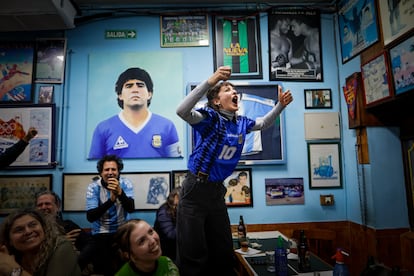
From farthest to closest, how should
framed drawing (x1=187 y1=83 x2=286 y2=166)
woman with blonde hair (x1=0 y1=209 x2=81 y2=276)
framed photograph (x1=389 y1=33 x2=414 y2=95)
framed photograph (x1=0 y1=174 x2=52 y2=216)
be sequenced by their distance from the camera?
framed drawing (x1=187 y1=83 x2=286 y2=166)
framed photograph (x1=0 y1=174 x2=52 y2=216)
framed photograph (x1=389 y1=33 x2=414 y2=95)
woman with blonde hair (x1=0 y1=209 x2=81 y2=276)

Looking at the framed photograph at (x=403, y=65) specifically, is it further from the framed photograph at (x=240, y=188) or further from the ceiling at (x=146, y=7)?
the framed photograph at (x=240, y=188)

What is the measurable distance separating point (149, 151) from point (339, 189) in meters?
2.15

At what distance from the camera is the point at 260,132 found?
3189 millimetres

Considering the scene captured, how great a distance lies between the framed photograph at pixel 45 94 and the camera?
10.5ft

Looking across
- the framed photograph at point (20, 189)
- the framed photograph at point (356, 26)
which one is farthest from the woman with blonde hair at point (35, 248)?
the framed photograph at point (356, 26)

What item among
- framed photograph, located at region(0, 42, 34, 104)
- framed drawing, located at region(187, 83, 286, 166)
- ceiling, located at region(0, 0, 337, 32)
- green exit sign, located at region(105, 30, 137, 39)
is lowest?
framed drawing, located at region(187, 83, 286, 166)

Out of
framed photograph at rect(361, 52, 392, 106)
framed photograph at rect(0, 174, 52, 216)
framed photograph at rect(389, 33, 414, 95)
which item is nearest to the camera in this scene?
framed photograph at rect(389, 33, 414, 95)

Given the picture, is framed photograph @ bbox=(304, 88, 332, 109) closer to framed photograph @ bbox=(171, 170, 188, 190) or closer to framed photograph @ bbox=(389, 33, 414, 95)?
framed photograph @ bbox=(389, 33, 414, 95)

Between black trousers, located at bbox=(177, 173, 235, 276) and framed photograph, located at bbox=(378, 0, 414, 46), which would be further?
framed photograph, located at bbox=(378, 0, 414, 46)

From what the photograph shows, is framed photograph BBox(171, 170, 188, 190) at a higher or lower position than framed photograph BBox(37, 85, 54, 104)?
lower

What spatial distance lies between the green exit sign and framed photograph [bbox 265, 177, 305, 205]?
88.6 inches

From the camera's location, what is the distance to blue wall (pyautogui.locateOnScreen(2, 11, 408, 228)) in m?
3.14

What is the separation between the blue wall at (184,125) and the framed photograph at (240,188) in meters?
0.06

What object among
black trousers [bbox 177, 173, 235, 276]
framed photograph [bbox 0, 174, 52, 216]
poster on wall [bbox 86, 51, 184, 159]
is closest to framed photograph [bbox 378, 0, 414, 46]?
black trousers [bbox 177, 173, 235, 276]
